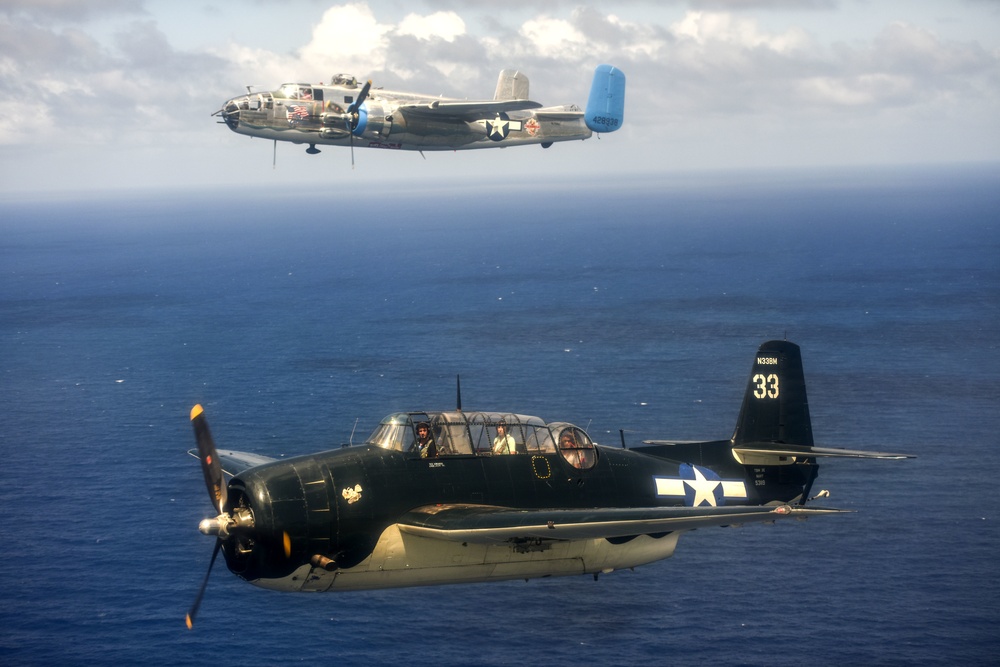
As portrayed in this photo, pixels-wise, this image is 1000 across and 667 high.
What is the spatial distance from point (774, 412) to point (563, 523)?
16.8 metres

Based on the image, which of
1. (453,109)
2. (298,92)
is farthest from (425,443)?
(298,92)

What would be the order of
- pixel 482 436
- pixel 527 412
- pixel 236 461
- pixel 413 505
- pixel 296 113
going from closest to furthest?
pixel 413 505
pixel 482 436
pixel 236 461
pixel 296 113
pixel 527 412

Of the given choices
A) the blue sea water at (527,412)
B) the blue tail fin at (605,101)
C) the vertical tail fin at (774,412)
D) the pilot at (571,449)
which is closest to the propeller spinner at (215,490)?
the pilot at (571,449)

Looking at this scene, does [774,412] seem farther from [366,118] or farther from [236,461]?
[366,118]

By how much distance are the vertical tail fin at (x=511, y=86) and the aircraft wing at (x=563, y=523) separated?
40.0m

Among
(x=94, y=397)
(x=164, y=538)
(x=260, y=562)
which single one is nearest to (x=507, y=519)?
(x=260, y=562)

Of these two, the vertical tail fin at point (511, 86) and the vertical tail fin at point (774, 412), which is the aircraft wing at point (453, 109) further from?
the vertical tail fin at point (774, 412)

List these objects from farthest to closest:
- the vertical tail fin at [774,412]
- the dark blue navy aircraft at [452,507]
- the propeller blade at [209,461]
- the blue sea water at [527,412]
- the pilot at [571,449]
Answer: the blue sea water at [527,412], the vertical tail fin at [774,412], the pilot at [571,449], the propeller blade at [209,461], the dark blue navy aircraft at [452,507]

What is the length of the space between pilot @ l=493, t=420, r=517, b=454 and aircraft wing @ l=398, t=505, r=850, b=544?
319 centimetres

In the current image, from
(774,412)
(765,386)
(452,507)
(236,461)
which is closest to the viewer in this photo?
(452,507)

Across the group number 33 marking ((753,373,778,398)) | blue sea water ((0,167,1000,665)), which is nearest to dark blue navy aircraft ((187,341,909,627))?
number 33 marking ((753,373,778,398))

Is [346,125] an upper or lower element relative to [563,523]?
upper

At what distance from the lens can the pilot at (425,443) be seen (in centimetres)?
3603

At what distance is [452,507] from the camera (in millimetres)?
35688
